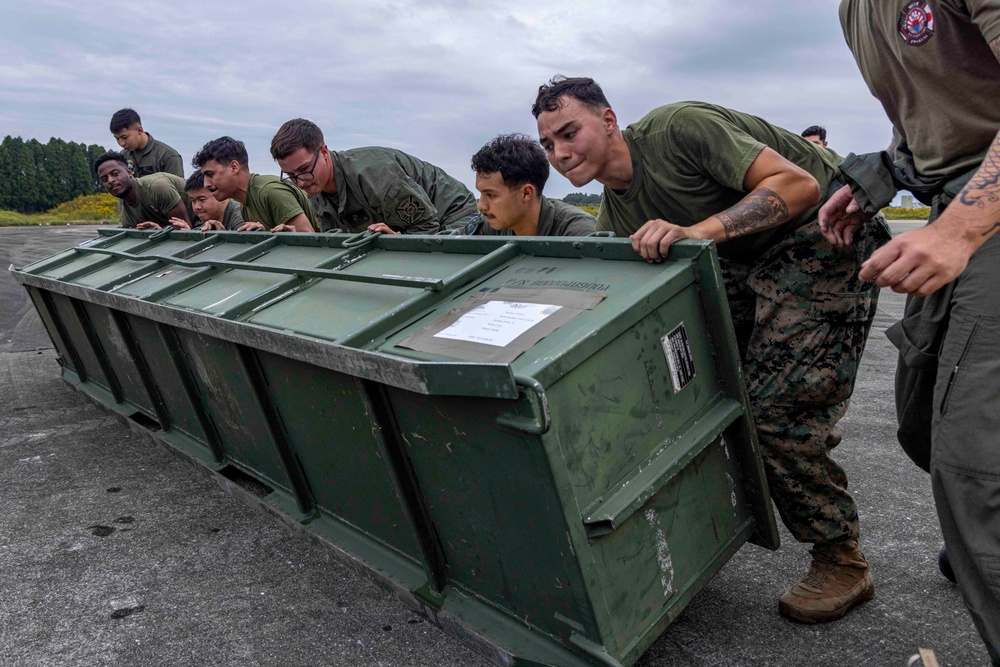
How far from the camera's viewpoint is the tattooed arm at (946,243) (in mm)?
1417

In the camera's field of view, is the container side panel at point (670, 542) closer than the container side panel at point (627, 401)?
No

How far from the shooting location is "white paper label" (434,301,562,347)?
1961 mm

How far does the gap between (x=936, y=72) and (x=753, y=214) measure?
572 mm

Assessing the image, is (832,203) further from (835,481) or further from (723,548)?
(723,548)

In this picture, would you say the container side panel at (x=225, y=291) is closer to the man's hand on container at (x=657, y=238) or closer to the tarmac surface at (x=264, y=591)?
the tarmac surface at (x=264, y=591)

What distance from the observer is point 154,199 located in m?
6.55

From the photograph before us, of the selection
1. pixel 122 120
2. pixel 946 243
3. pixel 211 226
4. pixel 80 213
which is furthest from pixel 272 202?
pixel 80 213

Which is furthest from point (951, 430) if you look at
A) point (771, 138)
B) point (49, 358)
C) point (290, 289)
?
point (49, 358)

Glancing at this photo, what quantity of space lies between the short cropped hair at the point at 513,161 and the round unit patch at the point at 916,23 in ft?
5.44

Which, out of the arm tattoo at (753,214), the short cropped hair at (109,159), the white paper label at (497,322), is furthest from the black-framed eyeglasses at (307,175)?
the short cropped hair at (109,159)

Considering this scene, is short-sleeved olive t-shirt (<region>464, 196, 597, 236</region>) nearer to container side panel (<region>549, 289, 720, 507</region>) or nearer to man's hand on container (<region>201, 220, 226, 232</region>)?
container side panel (<region>549, 289, 720, 507</region>)

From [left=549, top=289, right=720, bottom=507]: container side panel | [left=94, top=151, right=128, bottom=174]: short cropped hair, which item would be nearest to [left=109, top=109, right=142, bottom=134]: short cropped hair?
[left=94, top=151, right=128, bottom=174]: short cropped hair

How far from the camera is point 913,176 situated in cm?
199

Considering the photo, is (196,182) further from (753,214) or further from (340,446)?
(753,214)
